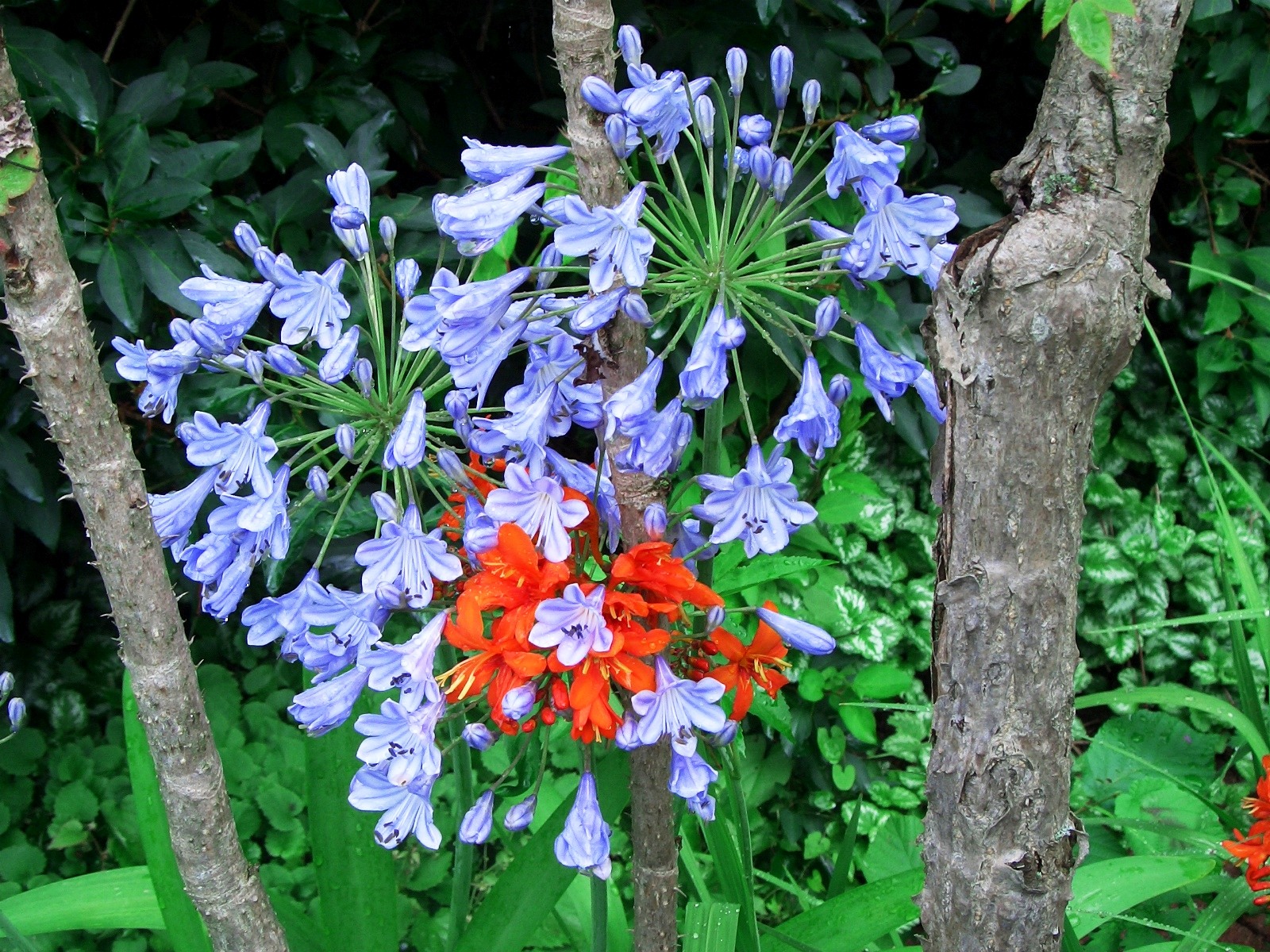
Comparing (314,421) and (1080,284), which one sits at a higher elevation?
(1080,284)

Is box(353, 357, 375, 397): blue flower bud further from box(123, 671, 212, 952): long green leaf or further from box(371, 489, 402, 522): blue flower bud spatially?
box(123, 671, 212, 952): long green leaf

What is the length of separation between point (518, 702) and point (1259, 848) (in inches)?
53.5

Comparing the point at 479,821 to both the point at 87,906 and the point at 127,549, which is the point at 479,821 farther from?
the point at 87,906

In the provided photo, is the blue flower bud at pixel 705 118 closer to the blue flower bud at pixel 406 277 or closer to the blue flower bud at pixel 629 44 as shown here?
the blue flower bud at pixel 629 44

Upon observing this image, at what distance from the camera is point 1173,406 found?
332cm

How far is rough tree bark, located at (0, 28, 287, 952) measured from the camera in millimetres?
1067

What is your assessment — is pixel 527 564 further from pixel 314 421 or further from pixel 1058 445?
pixel 314 421

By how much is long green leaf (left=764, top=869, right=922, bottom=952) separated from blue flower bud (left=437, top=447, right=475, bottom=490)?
886 millimetres

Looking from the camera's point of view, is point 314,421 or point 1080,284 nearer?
point 1080,284

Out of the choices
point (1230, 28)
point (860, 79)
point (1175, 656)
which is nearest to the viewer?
point (860, 79)

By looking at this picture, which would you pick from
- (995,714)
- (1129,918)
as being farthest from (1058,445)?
(1129,918)

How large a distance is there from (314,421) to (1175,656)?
255 centimetres

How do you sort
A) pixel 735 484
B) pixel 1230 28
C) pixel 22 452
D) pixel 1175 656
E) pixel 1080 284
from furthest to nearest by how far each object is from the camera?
1. pixel 1175 656
2. pixel 1230 28
3. pixel 22 452
4. pixel 735 484
5. pixel 1080 284

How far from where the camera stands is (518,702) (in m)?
1.04
